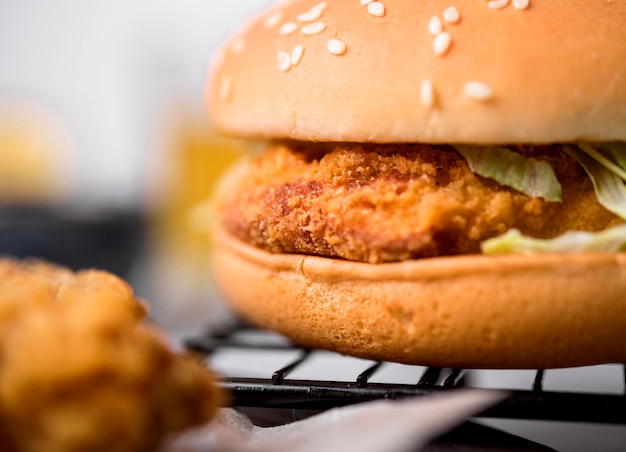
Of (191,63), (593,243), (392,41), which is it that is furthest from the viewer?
(191,63)

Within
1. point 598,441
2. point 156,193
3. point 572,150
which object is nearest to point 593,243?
point 572,150

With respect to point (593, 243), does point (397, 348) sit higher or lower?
lower

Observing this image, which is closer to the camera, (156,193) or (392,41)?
(392,41)

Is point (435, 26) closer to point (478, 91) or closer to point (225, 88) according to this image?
point (478, 91)

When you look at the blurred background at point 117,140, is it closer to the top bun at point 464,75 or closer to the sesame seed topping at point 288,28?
the sesame seed topping at point 288,28

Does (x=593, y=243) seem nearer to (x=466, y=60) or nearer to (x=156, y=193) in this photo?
(x=466, y=60)

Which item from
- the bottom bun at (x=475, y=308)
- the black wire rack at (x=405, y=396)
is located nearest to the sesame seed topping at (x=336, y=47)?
the bottom bun at (x=475, y=308)

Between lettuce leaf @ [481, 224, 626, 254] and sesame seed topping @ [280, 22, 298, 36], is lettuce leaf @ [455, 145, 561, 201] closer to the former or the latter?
lettuce leaf @ [481, 224, 626, 254]
